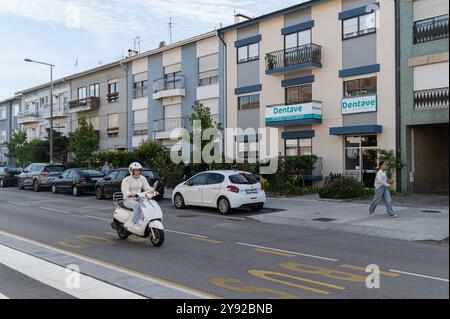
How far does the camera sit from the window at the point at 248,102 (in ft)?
89.3

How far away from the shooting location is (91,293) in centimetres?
582

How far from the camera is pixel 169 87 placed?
3312cm

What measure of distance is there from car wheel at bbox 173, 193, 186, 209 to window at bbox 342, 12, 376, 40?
12110 mm

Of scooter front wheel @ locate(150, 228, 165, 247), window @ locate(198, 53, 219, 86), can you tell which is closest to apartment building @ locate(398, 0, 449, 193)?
window @ locate(198, 53, 219, 86)

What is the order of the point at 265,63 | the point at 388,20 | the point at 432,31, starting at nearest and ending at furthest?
the point at 432,31 < the point at 388,20 < the point at 265,63

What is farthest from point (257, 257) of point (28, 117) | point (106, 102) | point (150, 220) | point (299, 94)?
point (28, 117)

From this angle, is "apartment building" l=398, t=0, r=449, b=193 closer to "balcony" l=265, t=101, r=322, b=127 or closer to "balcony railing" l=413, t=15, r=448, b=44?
"balcony railing" l=413, t=15, r=448, b=44

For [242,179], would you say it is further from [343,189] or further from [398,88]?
[398,88]

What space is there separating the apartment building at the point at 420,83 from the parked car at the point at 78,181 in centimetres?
1577

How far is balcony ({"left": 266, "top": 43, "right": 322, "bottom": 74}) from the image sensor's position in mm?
23625

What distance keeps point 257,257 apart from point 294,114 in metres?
16.3

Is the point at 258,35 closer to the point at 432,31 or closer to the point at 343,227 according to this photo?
the point at 432,31
